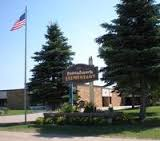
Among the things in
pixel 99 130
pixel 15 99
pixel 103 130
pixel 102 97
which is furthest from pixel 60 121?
pixel 102 97

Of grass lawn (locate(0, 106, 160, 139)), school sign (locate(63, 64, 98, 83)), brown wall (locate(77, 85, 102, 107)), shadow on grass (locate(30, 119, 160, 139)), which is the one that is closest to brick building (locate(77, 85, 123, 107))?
brown wall (locate(77, 85, 102, 107))

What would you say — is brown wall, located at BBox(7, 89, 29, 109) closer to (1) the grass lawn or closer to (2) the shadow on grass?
(1) the grass lawn

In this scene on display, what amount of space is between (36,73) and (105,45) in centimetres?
905

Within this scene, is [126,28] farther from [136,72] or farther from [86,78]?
[86,78]

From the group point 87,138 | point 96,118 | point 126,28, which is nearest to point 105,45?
point 126,28

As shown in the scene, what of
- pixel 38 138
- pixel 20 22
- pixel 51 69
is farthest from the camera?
pixel 51 69

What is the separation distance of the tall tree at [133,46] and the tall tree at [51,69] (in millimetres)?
7353

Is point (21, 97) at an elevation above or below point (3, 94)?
below

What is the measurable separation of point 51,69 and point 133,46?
389 inches

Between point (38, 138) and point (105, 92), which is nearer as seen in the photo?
point (38, 138)

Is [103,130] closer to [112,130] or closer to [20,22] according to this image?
[112,130]

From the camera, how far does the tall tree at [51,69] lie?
98.4 ft

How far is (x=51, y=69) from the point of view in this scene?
30531 mm

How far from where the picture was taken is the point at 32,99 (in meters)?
30.2
